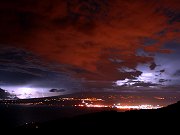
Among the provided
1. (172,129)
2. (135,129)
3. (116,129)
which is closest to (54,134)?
(116,129)

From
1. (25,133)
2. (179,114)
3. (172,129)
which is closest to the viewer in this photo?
(172,129)

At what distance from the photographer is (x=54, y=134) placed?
26047mm

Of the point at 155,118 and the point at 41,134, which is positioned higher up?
the point at 155,118

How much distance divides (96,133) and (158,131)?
20.6 feet

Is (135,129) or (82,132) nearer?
(135,129)

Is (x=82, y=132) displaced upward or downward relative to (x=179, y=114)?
downward

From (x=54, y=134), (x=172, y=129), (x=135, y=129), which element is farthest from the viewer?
(x=54, y=134)

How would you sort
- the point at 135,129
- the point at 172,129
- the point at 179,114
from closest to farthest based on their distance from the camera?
the point at 172,129 → the point at 135,129 → the point at 179,114

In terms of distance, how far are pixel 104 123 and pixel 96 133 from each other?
12.5 ft

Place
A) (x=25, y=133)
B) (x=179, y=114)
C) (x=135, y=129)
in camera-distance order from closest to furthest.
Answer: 1. (x=135, y=129)
2. (x=179, y=114)
3. (x=25, y=133)

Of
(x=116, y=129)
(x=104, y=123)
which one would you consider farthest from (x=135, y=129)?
(x=104, y=123)

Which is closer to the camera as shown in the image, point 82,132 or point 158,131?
point 158,131

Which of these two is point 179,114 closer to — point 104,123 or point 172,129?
point 172,129

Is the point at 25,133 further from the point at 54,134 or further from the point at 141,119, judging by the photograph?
the point at 141,119
